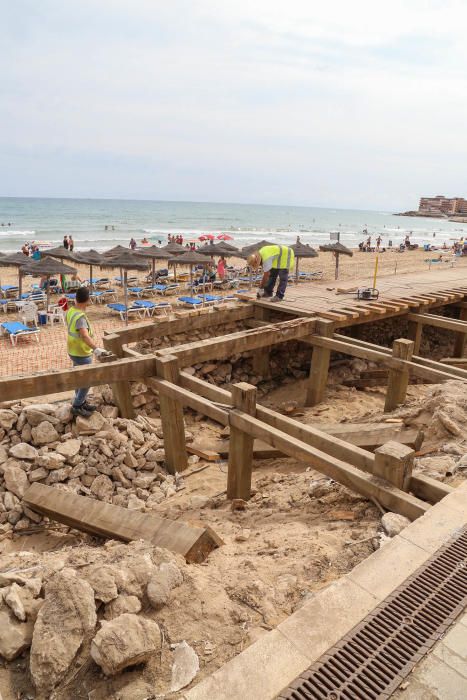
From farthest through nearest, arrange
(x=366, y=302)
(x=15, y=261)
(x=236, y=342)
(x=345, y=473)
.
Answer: (x=15, y=261) < (x=366, y=302) < (x=236, y=342) < (x=345, y=473)

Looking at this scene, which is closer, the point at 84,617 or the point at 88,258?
the point at 84,617

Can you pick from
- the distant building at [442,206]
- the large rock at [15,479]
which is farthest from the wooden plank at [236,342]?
the distant building at [442,206]

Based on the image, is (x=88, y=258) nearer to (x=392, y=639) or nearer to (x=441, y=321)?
(x=441, y=321)

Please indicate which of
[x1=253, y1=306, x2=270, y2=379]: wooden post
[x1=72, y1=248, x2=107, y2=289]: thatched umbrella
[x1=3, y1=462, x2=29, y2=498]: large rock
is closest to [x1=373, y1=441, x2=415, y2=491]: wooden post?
[x1=3, y1=462, x2=29, y2=498]: large rock

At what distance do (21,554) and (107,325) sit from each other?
10874 millimetres

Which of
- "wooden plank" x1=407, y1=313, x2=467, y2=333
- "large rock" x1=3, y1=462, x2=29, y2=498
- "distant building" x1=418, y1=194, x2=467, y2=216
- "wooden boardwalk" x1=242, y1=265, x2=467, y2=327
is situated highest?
"distant building" x1=418, y1=194, x2=467, y2=216

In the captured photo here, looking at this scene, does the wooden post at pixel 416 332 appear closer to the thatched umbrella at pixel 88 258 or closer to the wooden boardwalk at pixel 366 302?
the wooden boardwalk at pixel 366 302

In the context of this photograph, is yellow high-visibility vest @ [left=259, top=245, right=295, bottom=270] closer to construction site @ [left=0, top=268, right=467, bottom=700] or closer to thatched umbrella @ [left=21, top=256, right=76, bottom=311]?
construction site @ [left=0, top=268, right=467, bottom=700]

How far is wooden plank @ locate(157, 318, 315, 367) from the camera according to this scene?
22.2 feet

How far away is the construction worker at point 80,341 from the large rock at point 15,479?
110 centimetres

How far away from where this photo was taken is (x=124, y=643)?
226 centimetres

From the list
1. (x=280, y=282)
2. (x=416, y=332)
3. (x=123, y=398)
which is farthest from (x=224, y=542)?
(x=416, y=332)

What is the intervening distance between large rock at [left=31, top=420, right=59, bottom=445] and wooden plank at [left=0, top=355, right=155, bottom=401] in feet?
2.99

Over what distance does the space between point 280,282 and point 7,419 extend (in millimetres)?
6192
